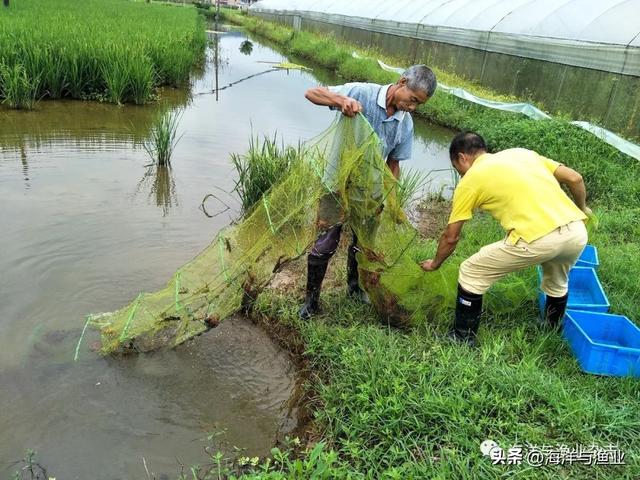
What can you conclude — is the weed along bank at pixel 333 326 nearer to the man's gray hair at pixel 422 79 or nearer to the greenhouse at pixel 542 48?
the man's gray hair at pixel 422 79

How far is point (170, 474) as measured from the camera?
7.30 feet

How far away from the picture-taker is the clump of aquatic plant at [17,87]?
712cm

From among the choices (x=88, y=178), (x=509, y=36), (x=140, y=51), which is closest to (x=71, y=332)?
(x=88, y=178)

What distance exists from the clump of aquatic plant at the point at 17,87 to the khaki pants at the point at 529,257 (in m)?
7.23

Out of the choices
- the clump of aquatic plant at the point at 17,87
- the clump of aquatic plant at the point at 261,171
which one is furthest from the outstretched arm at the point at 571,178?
the clump of aquatic plant at the point at 17,87

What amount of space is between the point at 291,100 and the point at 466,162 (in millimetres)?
8749

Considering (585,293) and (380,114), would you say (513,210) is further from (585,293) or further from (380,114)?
(585,293)

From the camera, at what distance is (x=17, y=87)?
7211 millimetres

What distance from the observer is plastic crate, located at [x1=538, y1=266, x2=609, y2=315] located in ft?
10.0

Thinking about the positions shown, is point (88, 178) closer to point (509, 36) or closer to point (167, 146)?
point (167, 146)

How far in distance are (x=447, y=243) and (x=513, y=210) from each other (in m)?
0.36

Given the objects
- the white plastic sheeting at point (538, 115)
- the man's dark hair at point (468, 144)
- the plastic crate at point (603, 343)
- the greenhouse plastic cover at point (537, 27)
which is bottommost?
the plastic crate at point (603, 343)

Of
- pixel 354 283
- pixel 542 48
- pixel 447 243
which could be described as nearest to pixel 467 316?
pixel 447 243

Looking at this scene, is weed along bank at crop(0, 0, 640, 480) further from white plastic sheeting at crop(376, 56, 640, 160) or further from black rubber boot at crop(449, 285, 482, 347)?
white plastic sheeting at crop(376, 56, 640, 160)
